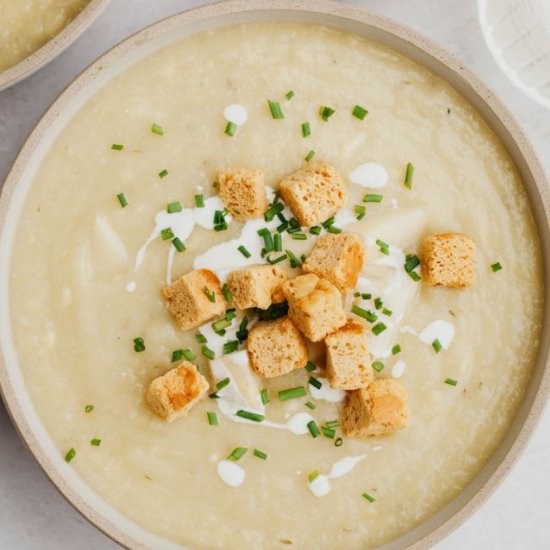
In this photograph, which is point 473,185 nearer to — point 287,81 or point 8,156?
point 287,81

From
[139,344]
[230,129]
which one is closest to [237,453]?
[139,344]

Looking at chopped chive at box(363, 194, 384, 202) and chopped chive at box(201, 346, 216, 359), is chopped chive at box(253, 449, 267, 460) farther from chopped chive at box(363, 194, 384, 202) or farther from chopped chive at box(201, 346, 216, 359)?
chopped chive at box(363, 194, 384, 202)

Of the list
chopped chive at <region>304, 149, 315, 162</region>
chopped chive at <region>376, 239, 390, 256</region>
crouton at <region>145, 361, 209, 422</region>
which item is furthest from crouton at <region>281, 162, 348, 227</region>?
crouton at <region>145, 361, 209, 422</region>

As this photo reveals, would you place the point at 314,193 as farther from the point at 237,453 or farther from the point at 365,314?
the point at 237,453

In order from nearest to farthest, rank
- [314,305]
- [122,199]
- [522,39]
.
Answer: [314,305]
[122,199]
[522,39]

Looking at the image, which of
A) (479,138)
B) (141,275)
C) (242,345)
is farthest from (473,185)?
(141,275)

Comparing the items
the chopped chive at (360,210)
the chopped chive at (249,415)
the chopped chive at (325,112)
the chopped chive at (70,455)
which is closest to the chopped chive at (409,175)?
the chopped chive at (360,210)
